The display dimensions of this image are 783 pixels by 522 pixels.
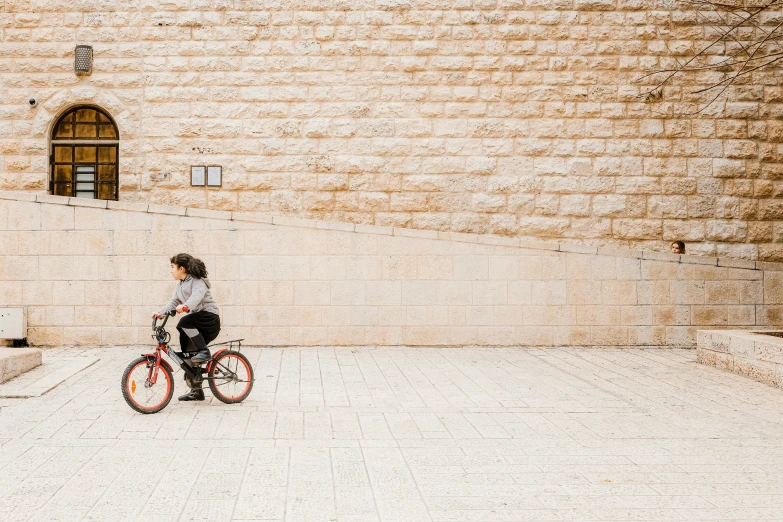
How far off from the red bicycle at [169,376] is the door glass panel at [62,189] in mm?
6905

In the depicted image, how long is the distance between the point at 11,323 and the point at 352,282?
533 cm

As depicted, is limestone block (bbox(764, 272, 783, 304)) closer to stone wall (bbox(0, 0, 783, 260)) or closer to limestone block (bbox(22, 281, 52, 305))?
stone wall (bbox(0, 0, 783, 260))

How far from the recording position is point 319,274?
11.5 metres


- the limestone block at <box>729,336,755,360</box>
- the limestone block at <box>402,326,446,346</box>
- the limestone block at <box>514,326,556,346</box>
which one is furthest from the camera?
the limestone block at <box>514,326,556,346</box>

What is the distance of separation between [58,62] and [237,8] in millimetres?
3272

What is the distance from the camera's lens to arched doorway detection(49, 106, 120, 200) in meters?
12.5

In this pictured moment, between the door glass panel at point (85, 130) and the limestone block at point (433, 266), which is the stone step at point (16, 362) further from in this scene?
the limestone block at point (433, 266)

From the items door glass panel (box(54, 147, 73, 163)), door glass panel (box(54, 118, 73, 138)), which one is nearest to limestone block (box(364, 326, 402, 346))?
door glass panel (box(54, 147, 73, 163))

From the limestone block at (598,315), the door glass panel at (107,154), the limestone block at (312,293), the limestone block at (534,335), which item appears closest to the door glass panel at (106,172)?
the door glass panel at (107,154)

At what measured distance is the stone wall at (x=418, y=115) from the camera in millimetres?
12227

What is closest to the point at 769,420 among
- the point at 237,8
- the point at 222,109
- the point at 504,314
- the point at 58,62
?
the point at 504,314

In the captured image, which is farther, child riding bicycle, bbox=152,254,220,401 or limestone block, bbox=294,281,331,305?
limestone block, bbox=294,281,331,305

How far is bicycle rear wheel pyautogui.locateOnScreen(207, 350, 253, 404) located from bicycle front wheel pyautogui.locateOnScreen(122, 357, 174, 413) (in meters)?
0.44

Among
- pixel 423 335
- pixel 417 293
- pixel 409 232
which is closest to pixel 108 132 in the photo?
pixel 409 232
